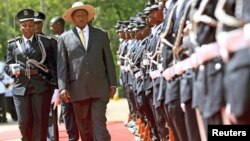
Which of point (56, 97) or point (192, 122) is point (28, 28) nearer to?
point (56, 97)

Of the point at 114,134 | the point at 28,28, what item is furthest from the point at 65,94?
the point at 114,134

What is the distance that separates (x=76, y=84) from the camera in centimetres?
893

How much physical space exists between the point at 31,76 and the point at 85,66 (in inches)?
41.0

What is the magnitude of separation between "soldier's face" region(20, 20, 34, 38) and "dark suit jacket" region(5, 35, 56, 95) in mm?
81

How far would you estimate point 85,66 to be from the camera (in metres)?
8.89

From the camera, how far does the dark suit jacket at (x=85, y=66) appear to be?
350 inches

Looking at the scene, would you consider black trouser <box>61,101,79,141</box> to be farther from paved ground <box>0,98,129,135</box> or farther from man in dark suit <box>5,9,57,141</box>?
paved ground <box>0,98,129,135</box>

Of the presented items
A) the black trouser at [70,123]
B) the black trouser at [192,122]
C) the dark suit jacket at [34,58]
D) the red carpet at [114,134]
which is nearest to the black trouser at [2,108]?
the red carpet at [114,134]

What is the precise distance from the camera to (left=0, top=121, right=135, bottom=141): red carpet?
1263cm

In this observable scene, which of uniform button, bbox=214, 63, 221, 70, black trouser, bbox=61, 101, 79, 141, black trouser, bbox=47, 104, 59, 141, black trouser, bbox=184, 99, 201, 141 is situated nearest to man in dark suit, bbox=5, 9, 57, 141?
black trouser, bbox=47, 104, 59, 141

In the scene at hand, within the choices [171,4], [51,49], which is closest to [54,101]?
[51,49]

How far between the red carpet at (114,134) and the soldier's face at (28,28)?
3.22 metres

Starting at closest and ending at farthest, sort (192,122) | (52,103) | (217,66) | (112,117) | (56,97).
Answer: (217,66) < (192,122) < (56,97) < (52,103) < (112,117)

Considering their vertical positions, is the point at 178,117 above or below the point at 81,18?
below
